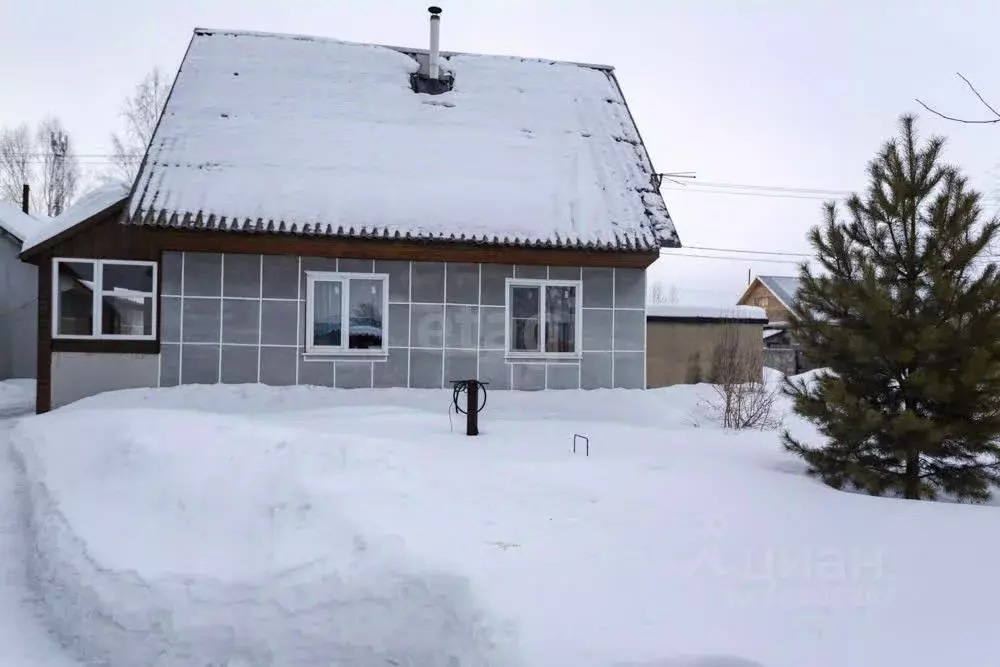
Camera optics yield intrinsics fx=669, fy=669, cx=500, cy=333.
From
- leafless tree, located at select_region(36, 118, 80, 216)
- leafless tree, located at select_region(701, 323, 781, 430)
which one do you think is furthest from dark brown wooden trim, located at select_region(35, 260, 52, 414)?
leafless tree, located at select_region(36, 118, 80, 216)

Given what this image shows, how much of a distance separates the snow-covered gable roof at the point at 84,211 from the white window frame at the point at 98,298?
1.57 ft

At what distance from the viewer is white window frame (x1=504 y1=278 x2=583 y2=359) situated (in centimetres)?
1182

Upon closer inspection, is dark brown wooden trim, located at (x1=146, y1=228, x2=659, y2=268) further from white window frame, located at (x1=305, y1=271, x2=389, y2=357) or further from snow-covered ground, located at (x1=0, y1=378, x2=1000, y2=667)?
snow-covered ground, located at (x1=0, y1=378, x2=1000, y2=667)

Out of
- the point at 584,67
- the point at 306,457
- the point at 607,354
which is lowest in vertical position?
the point at 306,457

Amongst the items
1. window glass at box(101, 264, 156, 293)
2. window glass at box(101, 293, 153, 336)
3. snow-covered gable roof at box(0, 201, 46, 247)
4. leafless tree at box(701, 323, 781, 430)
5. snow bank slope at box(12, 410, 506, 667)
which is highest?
snow-covered gable roof at box(0, 201, 46, 247)

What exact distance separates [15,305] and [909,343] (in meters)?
21.8

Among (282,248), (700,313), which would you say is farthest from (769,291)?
(282,248)

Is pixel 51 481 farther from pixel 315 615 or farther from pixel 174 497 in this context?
pixel 315 615

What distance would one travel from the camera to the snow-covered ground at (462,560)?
157 inches

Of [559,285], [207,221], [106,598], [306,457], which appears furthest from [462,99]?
[106,598]

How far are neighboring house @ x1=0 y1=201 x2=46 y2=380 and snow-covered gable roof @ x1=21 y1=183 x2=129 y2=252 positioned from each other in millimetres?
8527

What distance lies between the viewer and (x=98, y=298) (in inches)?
452

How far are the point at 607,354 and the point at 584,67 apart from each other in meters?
7.27

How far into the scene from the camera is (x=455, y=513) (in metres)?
5.32
